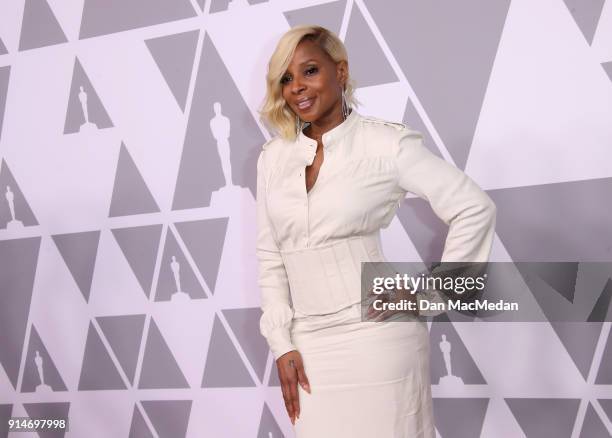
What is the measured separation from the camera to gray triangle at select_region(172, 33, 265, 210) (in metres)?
2.69

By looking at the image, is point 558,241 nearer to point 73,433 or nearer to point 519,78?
point 519,78

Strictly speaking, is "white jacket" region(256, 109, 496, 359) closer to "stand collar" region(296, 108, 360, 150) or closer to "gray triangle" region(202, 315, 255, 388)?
"stand collar" region(296, 108, 360, 150)

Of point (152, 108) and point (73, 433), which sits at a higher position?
point (152, 108)

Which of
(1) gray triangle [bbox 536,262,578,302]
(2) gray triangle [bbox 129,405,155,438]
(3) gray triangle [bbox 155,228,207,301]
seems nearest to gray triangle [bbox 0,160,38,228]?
(3) gray triangle [bbox 155,228,207,301]

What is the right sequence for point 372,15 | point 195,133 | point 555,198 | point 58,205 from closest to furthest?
point 555,198
point 372,15
point 195,133
point 58,205

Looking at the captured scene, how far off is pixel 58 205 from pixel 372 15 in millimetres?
1598

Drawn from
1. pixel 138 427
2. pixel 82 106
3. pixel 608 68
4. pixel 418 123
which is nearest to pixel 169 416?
pixel 138 427

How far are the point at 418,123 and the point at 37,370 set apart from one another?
2.05 metres

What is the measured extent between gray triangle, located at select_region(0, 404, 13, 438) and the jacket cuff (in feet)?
6.39

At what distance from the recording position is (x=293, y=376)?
1779 mm

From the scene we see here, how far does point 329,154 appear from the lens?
1.80 m

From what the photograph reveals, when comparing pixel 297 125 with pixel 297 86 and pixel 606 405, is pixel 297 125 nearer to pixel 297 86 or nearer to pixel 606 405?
pixel 297 86

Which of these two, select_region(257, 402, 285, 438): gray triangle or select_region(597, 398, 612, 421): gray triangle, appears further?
select_region(257, 402, 285, 438): gray triangle

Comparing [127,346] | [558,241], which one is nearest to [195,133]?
[127,346]
